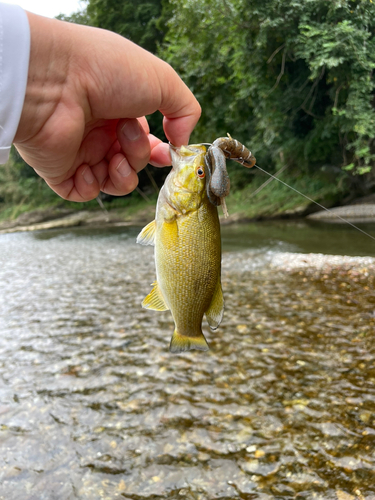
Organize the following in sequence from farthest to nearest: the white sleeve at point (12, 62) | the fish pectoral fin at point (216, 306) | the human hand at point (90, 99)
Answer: the fish pectoral fin at point (216, 306) → the human hand at point (90, 99) → the white sleeve at point (12, 62)

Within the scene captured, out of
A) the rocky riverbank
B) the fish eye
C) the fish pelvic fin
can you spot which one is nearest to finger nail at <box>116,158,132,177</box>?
the fish eye

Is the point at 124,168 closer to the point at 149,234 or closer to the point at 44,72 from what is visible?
the point at 149,234

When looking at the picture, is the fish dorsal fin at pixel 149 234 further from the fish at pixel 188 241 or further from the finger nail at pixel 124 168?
the finger nail at pixel 124 168

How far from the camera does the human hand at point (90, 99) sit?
60.9 inches

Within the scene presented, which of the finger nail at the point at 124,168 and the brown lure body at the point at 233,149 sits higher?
the brown lure body at the point at 233,149

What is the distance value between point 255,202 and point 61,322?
59.8ft

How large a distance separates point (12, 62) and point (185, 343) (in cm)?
152

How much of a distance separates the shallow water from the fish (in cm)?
218

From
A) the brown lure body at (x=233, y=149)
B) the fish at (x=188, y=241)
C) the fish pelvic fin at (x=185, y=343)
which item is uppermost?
the brown lure body at (x=233, y=149)

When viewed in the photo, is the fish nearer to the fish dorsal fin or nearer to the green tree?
the fish dorsal fin

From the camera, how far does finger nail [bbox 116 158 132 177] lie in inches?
91.4

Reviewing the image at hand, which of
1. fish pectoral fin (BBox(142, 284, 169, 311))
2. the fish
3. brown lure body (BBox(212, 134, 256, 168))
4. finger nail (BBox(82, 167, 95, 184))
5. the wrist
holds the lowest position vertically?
fish pectoral fin (BBox(142, 284, 169, 311))

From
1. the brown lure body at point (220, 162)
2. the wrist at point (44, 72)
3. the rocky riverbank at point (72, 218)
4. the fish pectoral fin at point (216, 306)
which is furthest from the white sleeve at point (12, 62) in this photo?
the rocky riverbank at point (72, 218)

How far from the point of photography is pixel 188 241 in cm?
197
